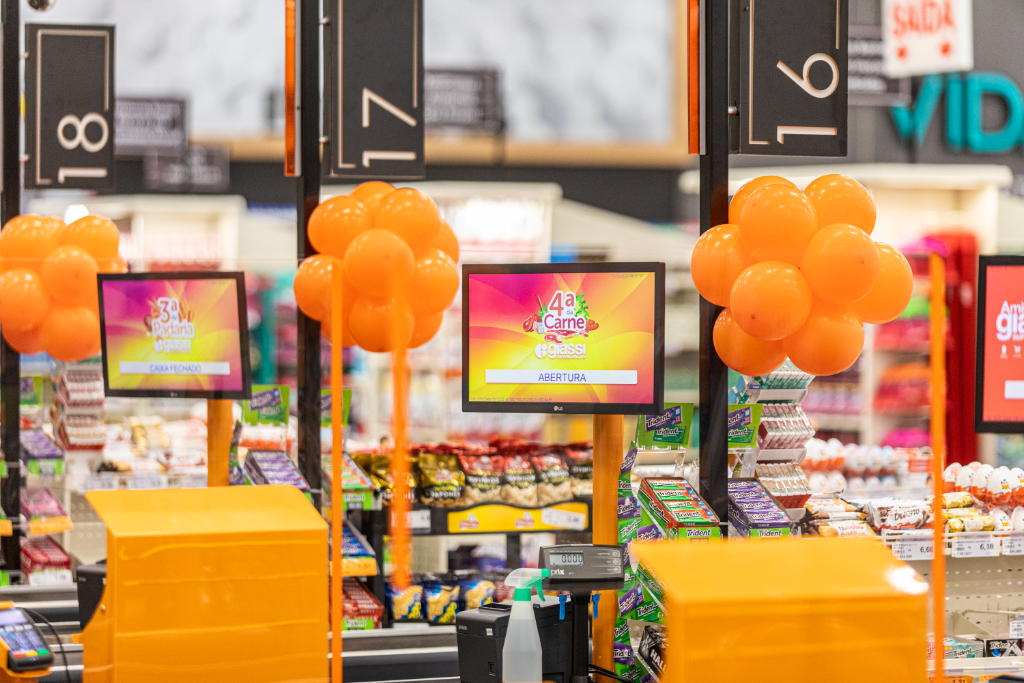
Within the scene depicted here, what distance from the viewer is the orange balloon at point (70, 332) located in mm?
3906

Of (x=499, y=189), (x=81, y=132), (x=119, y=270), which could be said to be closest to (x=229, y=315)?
(x=119, y=270)

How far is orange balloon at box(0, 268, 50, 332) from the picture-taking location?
12.3ft

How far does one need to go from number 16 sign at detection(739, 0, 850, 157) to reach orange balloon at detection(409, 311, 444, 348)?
120 centimetres

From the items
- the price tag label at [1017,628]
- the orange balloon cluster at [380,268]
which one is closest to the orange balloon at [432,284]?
the orange balloon cluster at [380,268]

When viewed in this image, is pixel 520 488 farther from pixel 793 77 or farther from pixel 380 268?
pixel 793 77

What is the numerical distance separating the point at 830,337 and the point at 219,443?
6.76 ft

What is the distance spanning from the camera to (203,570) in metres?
2.33

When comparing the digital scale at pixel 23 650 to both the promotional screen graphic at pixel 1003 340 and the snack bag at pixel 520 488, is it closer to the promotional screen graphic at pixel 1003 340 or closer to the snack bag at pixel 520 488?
the snack bag at pixel 520 488

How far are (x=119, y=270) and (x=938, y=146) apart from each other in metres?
7.88

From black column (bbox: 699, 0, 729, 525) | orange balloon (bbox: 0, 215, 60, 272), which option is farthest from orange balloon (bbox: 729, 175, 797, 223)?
orange balloon (bbox: 0, 215, 60, 272)

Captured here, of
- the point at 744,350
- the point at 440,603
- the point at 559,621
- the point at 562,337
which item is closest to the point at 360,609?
the point at 440,603

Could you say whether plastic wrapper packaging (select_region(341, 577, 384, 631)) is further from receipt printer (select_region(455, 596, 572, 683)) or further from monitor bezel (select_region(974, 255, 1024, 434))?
monitor bezel (select_region(974, 255, 1024, 434))

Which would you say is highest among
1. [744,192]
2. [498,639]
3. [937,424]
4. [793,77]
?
[793,77]

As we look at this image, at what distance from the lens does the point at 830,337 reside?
3.18m
